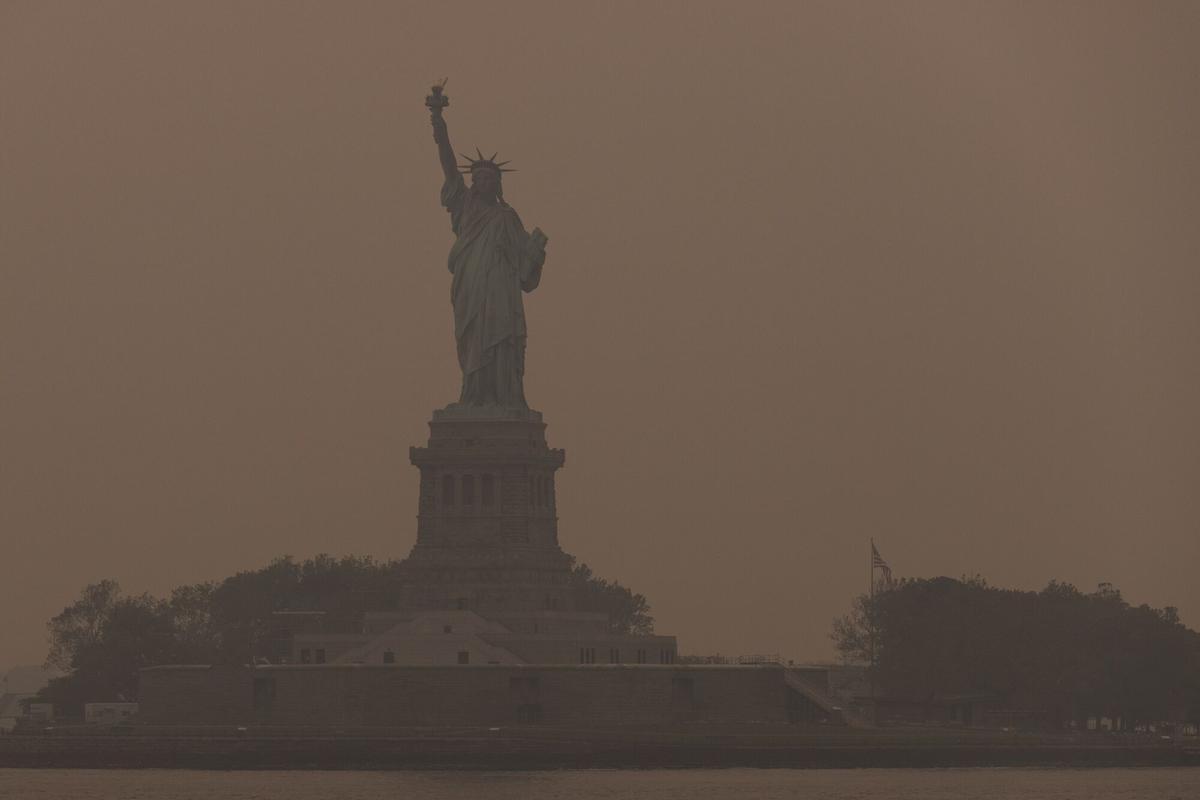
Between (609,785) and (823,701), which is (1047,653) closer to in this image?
(823,701)

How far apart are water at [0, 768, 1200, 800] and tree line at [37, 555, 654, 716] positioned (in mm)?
20970

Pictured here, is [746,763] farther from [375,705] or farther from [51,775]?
[51,775]

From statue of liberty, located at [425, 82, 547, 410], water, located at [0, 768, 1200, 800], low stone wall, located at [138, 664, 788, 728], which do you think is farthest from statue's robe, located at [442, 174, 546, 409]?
water, located at [0, 768, 1200, 800]

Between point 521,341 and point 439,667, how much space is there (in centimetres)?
1718

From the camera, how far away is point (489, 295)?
147 meters

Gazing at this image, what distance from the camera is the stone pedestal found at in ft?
469

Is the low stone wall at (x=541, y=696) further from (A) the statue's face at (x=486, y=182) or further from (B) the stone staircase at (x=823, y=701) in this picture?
(A) the statue's face at (x=486, y=182)

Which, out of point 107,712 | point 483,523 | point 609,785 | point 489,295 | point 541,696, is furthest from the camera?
point 107,712

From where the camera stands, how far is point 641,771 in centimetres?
12825

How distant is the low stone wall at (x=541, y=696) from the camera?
135 m

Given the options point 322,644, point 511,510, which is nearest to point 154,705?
point 322,644

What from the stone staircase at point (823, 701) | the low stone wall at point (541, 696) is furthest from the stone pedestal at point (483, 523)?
the stone staircase at point (823, 701)

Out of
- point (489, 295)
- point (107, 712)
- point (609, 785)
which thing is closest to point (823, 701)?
point (609, 785)

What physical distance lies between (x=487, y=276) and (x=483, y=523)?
10114 mm
